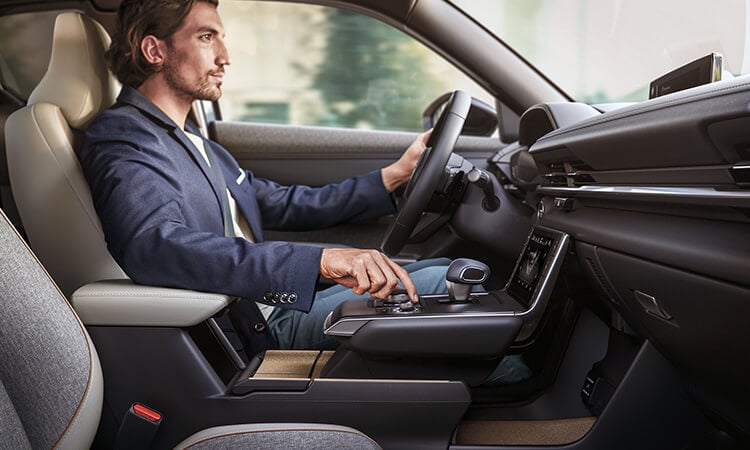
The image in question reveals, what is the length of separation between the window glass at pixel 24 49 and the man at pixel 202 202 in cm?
64

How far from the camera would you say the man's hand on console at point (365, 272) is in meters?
1.21

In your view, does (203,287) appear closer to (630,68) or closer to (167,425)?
(167,425)

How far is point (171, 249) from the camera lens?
4.04 feet

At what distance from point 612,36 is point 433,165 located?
641 millimetres

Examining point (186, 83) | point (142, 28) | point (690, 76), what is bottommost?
point (186, 83)

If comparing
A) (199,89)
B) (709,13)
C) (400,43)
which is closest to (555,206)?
(709,13)

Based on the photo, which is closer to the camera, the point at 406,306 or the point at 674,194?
the point at 674,194

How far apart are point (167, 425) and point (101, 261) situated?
368mm

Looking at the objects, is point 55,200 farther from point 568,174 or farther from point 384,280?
point 568,174

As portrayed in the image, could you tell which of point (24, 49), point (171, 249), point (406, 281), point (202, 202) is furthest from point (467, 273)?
point (24, 49)

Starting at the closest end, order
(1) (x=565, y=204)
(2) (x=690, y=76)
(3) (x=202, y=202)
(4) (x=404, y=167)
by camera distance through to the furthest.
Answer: (2) (x=690, y=76), (1) (x=565, y=204), (3) (x=202, y=202), (4) (x=404, y=167)

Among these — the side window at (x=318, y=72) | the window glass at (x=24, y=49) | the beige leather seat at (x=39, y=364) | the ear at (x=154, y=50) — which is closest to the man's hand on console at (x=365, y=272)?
the beige leather seat at (x=39, y=364)

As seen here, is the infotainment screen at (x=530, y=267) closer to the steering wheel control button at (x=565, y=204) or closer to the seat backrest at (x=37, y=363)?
the steering wheel control button at (x=565, y=204)

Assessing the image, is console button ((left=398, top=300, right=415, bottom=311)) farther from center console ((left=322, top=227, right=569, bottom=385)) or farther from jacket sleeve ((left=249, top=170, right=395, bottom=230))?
jacket sleeve ((left=249, top=170, right=395, bottom=230))
